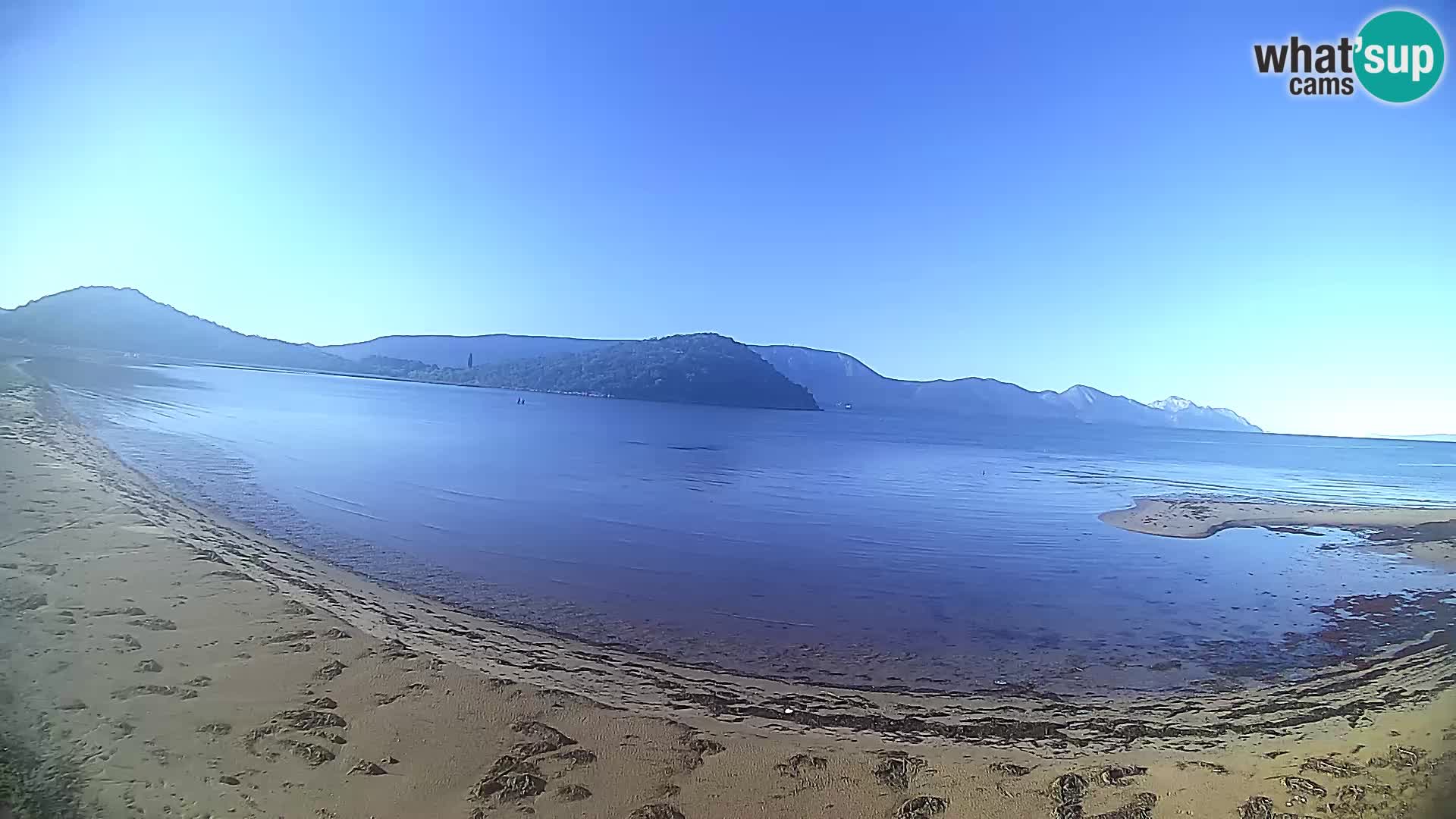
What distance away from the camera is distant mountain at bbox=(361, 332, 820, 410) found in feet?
530

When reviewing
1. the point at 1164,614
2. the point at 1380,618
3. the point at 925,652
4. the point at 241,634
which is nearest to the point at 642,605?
the point at 925,652

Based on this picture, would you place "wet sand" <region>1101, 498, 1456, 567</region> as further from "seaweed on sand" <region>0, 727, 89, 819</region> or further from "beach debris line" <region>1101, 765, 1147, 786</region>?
"seaweed on sand" <region>0, 727, 89, 819</region>

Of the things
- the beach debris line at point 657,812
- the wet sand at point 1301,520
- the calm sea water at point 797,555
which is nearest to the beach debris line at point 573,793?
the beach debris line at point 657,812

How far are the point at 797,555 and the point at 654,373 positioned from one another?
146623 millimetres

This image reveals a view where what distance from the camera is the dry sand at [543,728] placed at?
4.61 meters

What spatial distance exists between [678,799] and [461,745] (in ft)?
5.80

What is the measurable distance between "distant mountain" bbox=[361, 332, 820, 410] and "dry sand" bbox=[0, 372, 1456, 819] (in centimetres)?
15269

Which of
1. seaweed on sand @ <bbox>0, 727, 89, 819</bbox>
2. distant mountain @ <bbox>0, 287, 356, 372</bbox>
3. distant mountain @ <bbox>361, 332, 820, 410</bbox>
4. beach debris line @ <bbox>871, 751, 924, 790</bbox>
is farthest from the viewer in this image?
distant mountain @ <bbox>361, 332, 820, 410</bbox>

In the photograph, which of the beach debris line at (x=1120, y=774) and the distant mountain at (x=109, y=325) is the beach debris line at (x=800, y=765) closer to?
the beach debris line at (x=1120, y=774)

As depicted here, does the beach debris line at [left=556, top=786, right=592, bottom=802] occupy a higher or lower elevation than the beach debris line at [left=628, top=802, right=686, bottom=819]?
higher

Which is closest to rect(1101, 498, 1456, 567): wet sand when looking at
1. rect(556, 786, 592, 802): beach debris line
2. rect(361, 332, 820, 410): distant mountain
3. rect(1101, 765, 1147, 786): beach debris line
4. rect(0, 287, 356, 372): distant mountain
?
rect(1101, 765, 1147, 786): beach debris line

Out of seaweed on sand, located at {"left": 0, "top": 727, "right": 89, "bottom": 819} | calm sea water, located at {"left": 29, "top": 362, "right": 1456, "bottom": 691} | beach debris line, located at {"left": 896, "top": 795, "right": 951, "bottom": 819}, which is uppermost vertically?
seaweed on sand, located at {"left": 0, "top": 727, "right": 89, "bottom": 819}

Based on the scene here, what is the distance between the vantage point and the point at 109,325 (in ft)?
47.7

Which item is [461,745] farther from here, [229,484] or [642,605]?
[229,484]
